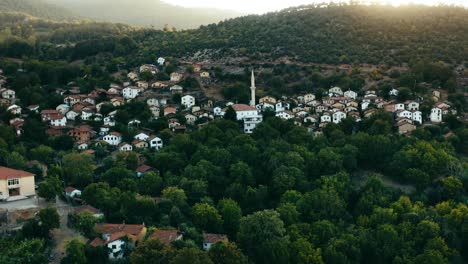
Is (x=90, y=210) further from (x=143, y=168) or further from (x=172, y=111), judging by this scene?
(x=172, y=111)

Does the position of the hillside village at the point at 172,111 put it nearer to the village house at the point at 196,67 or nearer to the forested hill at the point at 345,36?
the village house at the point at 196,67

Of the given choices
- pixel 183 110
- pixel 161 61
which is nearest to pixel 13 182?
pixel 183 110

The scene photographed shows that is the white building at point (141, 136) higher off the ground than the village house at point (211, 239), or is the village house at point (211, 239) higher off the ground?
the white building at point (141, 136)

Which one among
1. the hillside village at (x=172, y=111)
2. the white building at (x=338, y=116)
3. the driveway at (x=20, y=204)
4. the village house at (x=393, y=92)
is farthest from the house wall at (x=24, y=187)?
the village house at (x=393, y=92)

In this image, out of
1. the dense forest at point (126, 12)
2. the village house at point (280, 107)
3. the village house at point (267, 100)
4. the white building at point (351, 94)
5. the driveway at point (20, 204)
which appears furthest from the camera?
the dense forest at point (126, 12)

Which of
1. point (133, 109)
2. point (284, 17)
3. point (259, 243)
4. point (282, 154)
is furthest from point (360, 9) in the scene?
point (259, 243)

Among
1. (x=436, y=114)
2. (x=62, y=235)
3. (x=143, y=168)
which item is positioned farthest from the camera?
(x=436, y=114)

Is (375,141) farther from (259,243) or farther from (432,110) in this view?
(259,243)
